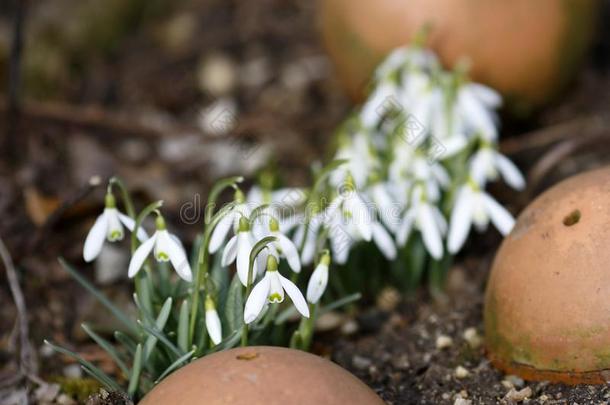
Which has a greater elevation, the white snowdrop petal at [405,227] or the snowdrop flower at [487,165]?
the snowdrop flower at [487,165]

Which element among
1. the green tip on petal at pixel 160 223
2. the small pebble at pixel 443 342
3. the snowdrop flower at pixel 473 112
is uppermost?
the snowdrop flower at pixel 473 112

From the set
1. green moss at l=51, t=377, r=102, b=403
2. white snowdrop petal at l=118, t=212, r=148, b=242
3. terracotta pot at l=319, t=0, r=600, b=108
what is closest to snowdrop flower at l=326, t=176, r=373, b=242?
white snowdrop petal at l=118, t=212, r=148, b=242

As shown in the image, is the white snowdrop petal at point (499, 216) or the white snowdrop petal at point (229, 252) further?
the white snowdrop petal at point (499, 216)

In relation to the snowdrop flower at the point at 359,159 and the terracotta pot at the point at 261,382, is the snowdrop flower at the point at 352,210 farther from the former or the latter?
the terracotta pot at the point at 261,382

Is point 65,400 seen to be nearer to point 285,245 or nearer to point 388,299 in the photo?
point 285,245

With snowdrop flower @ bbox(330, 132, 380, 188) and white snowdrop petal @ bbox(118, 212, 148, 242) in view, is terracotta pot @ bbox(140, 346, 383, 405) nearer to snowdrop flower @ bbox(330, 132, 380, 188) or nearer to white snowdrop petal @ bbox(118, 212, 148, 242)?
white snowdrop petal @ bbox(118, 212, 148, 242)

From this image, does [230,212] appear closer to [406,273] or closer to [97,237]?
[97,237]

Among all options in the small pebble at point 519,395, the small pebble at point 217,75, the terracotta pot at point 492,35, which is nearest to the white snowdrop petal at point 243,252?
the small pebble at point 519,395
